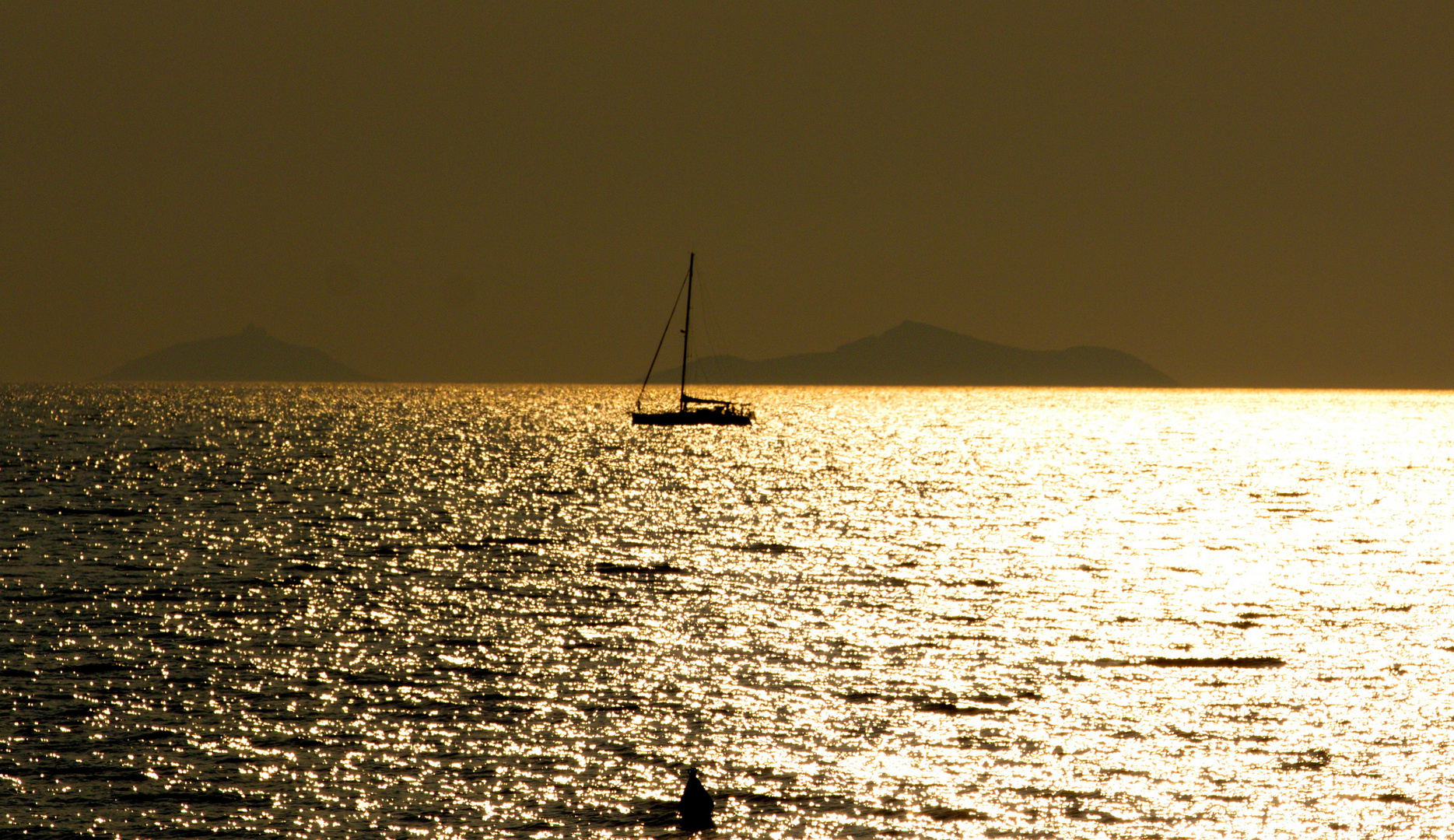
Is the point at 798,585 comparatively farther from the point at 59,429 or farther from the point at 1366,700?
the point at 59,429

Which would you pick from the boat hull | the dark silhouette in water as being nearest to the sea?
the dark silhouette in water

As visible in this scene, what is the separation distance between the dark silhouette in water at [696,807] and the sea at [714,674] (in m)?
0.65

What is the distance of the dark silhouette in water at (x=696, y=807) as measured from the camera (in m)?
25.8

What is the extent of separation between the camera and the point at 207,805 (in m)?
26.6

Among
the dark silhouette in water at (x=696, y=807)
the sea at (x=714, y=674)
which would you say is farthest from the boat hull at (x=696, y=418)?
the dark silhouette in water at (x=696, y=807)

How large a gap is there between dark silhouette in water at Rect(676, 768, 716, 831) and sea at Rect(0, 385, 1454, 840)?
25.5 inches

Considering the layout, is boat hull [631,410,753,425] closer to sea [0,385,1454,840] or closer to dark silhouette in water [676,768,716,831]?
sea [0,385,1454,840]

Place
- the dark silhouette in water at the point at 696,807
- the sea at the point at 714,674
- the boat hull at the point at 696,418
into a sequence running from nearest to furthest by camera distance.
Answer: the dark silhouette in water at the point at 696,807
the sea at the point at 714,674
the boat hull at the point at 696,418

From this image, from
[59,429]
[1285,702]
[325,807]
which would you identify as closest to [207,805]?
[325,807]

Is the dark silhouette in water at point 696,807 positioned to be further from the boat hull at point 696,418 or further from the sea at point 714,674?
the boat hull at point 696,418

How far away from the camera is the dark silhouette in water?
2578 cm

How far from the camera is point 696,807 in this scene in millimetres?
25859

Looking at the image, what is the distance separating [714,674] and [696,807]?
13424 mm

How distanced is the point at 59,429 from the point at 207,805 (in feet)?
637
